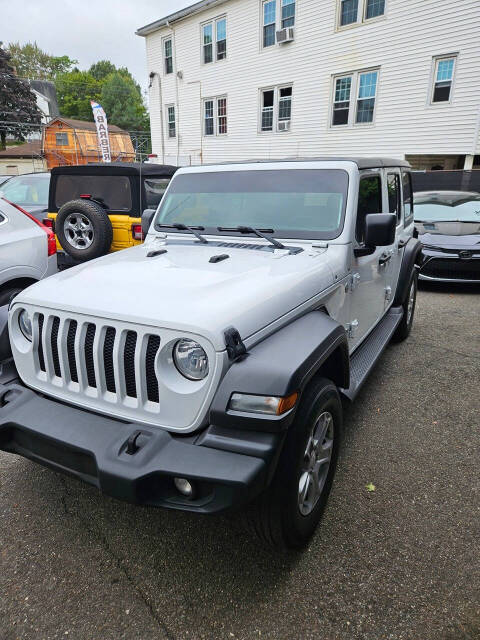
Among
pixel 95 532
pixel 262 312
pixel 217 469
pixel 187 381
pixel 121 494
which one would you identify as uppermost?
pixel 262 312

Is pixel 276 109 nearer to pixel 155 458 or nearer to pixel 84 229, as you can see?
pixel 84 229

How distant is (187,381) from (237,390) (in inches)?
10.3

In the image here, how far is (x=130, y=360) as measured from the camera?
196 centimetres

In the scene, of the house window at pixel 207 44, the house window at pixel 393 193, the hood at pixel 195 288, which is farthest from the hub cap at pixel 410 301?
the house window at pixel 207 44

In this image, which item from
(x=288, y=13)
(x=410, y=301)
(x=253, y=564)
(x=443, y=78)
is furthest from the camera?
(x=288, y=13)

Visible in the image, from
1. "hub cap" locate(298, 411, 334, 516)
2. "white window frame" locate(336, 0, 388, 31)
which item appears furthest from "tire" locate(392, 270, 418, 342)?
"white window frame" locate(336, 0, 388, 31)

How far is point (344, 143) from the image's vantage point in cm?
1439

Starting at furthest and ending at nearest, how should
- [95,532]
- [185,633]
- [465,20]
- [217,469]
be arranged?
[465,20], [95,532], [185,633], [217,469]

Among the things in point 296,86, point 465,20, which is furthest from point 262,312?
point 296,86

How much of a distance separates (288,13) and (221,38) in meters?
3.21

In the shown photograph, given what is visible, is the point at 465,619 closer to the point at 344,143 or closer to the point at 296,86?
the point at 344,143

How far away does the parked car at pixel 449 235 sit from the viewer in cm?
694

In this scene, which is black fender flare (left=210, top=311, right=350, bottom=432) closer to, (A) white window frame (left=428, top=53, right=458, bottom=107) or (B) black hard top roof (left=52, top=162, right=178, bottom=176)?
(B) black hard top roof (left=52, top=162, right=178, bottom=176)

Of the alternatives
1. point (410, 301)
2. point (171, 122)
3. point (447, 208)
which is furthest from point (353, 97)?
point (410, 301)
